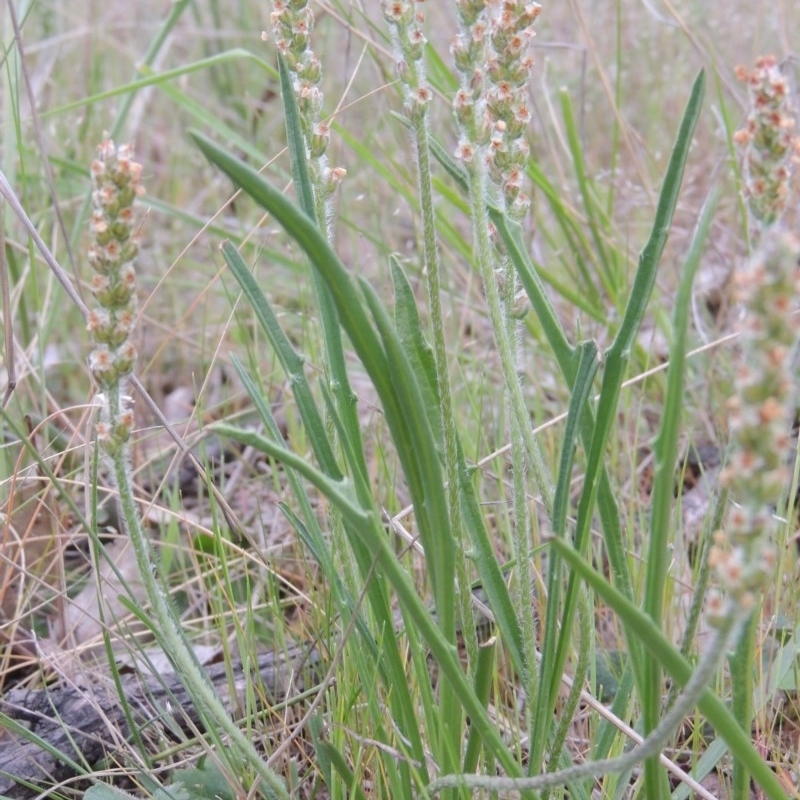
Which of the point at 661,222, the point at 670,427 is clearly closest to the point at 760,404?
the point at 670,427

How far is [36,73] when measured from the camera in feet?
11.4

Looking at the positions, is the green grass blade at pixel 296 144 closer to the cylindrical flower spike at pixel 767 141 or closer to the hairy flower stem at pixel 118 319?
the hairy flower stem at pixel 118 319

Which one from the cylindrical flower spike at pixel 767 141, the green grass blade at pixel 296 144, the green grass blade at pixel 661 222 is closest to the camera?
the cylindrical flower spike at pixel 767 141

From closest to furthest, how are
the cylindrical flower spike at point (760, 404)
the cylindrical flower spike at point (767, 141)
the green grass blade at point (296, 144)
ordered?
the cylindrical flower spike at point (760, 404) < the cylindrical flower spike at point (767, 141) < the green grass blade at point (296, 144)

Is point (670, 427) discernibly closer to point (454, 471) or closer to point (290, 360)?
point (454, 471)

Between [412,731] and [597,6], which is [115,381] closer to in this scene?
[412,731]

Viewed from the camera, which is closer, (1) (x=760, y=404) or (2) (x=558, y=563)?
(1) (x=760, y=404)

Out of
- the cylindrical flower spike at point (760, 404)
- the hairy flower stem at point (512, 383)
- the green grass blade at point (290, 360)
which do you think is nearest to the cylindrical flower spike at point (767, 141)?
the cylindrical flower spike at point (760, 404)

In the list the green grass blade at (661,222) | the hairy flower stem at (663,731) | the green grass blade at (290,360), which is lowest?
the hairy flower stem at (663,731)

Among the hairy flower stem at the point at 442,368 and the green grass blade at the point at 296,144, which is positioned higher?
the green grass blade at the point at 296,144

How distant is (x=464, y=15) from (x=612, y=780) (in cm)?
75

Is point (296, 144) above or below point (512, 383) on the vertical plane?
above

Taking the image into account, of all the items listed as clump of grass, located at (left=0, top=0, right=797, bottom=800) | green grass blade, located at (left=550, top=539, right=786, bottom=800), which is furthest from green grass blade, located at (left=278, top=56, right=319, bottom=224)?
green grass blade, located at (left=550, top=539, right=786, bottom=800)

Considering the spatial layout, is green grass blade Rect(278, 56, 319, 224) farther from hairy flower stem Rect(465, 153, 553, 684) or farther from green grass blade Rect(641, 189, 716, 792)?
green grass blade Rect(641, 189, 716, 792)
